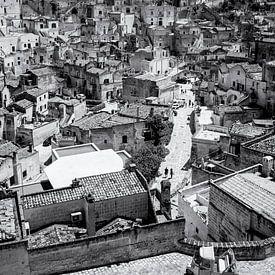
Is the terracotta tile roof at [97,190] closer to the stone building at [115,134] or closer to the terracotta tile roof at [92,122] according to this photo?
the stone building at [115,134]

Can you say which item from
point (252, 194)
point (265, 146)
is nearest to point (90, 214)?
point (252, 194)

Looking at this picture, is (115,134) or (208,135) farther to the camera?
(115,134)

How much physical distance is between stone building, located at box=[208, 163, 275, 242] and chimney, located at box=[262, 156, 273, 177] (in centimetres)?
4

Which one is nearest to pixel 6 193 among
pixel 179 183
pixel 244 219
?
pixel 244 219

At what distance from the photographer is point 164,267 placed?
44.8 ft

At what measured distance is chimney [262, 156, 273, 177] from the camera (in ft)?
62.5

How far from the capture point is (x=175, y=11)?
8100 centimetres

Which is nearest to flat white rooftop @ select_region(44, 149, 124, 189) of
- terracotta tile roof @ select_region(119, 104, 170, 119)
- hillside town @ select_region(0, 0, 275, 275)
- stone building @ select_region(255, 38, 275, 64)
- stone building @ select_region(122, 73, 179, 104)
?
hillside town @ select_region(0, 0, 275, 275)

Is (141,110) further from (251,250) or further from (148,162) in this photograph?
(251,250)

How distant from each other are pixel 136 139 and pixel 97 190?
16.0 m

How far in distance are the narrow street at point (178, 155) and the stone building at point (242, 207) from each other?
4.65 meters

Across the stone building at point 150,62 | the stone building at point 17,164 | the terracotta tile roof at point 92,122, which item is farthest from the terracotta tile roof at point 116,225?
the stone building at point 150,62

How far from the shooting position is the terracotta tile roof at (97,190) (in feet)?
→ 57.7

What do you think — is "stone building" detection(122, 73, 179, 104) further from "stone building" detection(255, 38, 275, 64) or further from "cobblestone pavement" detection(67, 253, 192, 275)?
"cobblestone pavement" detection(67, 253, 192, 275)
